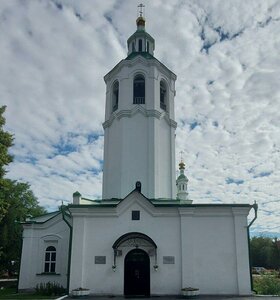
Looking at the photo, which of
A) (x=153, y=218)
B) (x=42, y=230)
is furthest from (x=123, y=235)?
(x=42, y=230)

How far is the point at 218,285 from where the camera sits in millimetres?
18578

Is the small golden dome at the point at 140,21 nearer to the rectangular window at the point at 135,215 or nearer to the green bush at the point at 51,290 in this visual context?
the rectangular window at the point at 135,215

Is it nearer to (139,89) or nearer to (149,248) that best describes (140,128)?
(139,89)

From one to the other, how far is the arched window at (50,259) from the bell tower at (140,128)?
4659mm

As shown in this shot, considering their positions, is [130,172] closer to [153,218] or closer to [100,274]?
[153,218]

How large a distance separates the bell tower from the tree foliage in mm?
53012

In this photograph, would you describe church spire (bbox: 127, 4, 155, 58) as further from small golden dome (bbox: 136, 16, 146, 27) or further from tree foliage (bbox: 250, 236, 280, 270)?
tree foliage (bbox: 250, 236, 280, 270)

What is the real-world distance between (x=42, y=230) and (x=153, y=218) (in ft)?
26.7

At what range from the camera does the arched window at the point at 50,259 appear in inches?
894

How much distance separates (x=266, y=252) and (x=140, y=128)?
60191 millimetres

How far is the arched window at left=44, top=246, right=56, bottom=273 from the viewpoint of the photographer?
2272cm

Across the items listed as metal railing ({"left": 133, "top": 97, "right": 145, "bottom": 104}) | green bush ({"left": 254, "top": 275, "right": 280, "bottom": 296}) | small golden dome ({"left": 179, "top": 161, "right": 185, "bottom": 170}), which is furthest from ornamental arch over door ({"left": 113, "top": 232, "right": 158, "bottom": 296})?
small golden dome ({"left": 179, "top": 161, "right": 185, "bottom": 170})

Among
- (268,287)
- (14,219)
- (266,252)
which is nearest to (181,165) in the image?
(14,219)

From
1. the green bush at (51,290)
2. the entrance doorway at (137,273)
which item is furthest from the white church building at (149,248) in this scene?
the green bush at (51,290)
